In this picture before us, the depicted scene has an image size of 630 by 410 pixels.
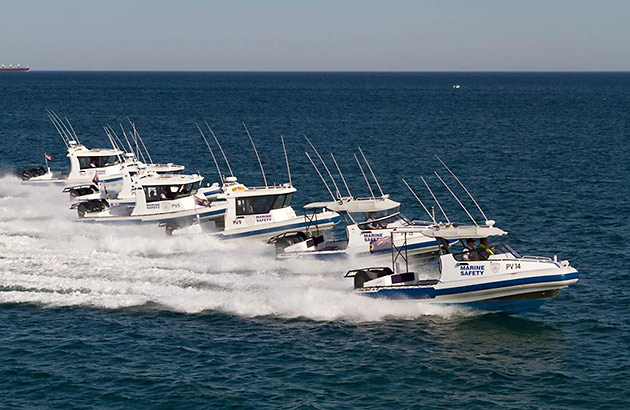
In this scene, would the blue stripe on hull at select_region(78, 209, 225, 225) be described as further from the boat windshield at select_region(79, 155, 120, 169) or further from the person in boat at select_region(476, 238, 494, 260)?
the person in boat at select_region(476, 238, 494, 260)

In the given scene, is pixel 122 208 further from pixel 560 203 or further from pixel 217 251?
pixel 560 203

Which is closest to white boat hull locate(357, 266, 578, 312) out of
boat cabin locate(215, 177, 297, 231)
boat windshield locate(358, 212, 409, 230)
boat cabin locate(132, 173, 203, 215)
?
boat windshield locate(358, 212, 409, 230)

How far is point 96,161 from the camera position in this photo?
6003 cm

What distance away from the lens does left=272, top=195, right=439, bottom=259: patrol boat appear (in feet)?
120

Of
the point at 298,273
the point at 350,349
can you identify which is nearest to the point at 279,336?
the point at 350,349

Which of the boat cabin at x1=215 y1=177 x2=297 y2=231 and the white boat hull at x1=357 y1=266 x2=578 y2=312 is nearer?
the white boat hull at x1=357 y1=266 x2=578 y2=312

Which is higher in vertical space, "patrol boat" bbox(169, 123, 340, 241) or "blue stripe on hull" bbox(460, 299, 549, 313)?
"patrol boat" bbox(169, 123, 340, 241)

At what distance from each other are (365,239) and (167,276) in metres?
8.55

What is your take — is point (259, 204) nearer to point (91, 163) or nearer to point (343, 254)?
point (343, 254)

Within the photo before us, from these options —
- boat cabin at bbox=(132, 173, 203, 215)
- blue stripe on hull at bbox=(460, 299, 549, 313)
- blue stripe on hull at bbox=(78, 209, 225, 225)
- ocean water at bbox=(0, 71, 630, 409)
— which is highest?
boat cabin at bbox=(132, 173, 203, 215)

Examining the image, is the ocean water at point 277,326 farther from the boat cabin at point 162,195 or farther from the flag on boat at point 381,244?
the boat cabin at point 162,195

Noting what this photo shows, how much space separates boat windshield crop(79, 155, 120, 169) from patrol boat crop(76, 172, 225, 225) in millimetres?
12273

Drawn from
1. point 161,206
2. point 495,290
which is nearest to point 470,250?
point 495,290

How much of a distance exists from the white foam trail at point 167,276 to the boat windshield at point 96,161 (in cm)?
1194
